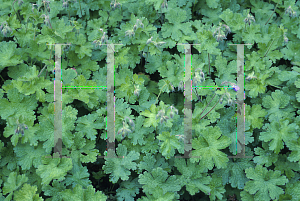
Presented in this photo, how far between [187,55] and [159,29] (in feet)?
2.50

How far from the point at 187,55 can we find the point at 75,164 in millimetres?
2003

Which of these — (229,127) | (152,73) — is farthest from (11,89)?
(229,127)

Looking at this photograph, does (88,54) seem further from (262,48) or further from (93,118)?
(262,48)

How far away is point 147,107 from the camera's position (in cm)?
328

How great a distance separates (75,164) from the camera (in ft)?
9.82

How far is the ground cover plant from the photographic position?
2945mm

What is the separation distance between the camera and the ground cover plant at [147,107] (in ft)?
9.66

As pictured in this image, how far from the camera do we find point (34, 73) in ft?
10.5

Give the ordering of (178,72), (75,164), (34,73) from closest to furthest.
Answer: (75,164) → (34,73) → (178,72)

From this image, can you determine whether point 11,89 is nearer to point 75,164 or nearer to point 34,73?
point 34,73

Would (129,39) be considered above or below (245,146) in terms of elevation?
above

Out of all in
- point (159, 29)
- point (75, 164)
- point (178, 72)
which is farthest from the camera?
point (159, 29)

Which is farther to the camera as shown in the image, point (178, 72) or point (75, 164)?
point (178, 72)

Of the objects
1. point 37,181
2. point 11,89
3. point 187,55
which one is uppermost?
point 187,55
